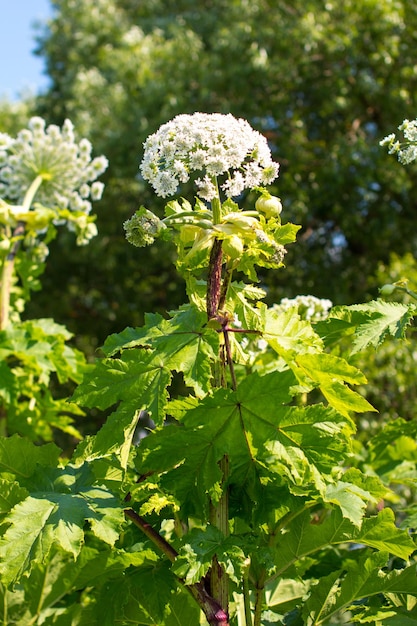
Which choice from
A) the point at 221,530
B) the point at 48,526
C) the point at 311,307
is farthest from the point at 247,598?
the point at 311,307

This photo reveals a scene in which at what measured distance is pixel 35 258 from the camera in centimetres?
283

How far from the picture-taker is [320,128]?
9789 millimetres

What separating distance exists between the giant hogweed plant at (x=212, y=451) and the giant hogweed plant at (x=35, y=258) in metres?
0.99

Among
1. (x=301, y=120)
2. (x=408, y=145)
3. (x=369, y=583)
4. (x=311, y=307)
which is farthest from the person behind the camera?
(x=301, y=120)

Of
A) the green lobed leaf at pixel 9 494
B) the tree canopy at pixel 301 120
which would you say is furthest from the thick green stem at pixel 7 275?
the tree canopy at pixel 301 120

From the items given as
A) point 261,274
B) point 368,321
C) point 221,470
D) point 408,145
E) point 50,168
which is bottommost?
point 221,470

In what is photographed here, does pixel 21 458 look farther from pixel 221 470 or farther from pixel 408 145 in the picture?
pixel 408 145

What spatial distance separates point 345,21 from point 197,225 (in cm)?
860

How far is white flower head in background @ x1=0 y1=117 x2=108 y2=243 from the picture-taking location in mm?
A: 2795

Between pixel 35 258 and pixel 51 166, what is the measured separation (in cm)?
37

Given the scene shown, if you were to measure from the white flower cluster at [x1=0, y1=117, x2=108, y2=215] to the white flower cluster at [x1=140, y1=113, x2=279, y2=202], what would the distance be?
4.76 ft

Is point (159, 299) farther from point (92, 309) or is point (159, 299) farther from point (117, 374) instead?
point (117, 374)

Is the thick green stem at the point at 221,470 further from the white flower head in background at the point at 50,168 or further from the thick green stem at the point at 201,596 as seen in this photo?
the white flower head in background at the point at 50,168

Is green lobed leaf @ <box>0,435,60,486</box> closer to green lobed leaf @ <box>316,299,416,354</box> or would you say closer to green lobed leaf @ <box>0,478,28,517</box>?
green lobed leaf @ <box>0,478,28,517</box>
